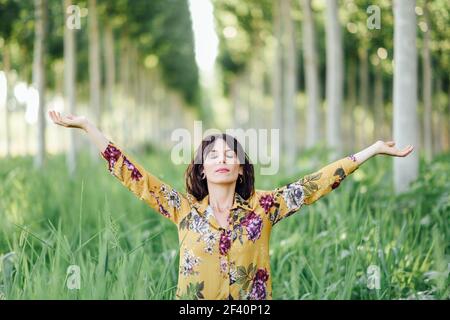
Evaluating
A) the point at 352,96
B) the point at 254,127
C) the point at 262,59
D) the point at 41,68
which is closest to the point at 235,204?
the point at 41,68

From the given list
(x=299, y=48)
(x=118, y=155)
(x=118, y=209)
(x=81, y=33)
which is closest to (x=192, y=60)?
(x=299, y=48)

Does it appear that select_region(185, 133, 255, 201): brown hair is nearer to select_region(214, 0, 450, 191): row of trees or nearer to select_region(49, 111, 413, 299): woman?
select_region(49, 111, 413, 299): woman

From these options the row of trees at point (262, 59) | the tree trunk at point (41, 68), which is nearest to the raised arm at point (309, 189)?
the row of trees at point (262, 59)

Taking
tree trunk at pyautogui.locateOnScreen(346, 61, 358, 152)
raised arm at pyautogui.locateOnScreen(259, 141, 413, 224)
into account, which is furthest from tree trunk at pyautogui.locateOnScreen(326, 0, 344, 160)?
tree trunk at pyautogui.locateOnScreen(346, 61, 358, 152)

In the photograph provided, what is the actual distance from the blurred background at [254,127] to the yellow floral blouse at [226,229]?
0.63ft

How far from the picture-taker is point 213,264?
240 cm

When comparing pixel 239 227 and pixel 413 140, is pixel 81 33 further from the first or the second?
pixel 239 227

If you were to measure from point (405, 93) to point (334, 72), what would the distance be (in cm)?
313

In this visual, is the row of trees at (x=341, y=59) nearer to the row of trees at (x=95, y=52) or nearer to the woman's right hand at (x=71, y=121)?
the row of trees at (x=95, y=52)

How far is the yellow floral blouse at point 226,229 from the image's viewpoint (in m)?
2.40

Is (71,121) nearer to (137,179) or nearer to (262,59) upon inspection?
(137,179)

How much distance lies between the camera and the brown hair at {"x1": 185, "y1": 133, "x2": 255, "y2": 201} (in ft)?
8.26

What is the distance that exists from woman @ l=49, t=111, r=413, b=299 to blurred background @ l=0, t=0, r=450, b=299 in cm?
21

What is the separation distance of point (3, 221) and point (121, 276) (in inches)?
69.4
